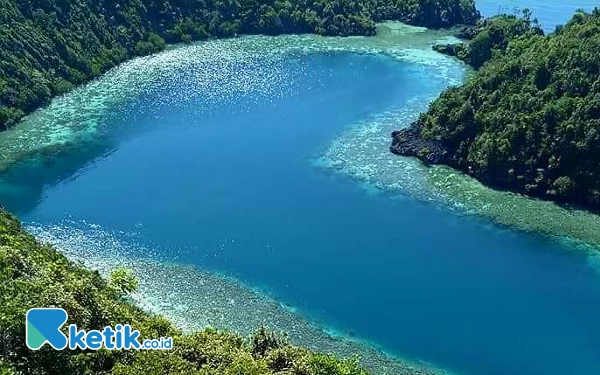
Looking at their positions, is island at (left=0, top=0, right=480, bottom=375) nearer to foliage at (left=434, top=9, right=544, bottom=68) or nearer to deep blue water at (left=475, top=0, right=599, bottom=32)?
deep blue water at (left=475, top=0, right=599, bottom=32)

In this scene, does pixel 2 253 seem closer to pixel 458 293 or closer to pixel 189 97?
pixel 458 293

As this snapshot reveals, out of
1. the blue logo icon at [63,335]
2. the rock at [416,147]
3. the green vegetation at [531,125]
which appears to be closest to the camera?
the blue logo icon at [63,335]

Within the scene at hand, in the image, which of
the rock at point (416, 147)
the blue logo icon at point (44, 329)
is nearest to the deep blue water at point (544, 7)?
the rock at point (416, 147)

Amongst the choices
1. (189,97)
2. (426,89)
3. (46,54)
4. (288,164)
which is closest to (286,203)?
(288,164)

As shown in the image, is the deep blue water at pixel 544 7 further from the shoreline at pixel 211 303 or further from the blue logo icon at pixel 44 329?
the blue logo icon at pixel 44 329

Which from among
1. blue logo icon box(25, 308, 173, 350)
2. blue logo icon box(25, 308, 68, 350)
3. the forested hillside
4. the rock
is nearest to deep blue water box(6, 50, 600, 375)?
the rock

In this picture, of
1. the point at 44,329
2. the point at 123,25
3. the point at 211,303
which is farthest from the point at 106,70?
the point at 44,329

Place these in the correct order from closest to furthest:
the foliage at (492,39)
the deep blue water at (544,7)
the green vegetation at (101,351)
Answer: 1. the green vegetation at (101,351)
2. the foliage at (492,39)
3. the deep blue water at (544,7)
